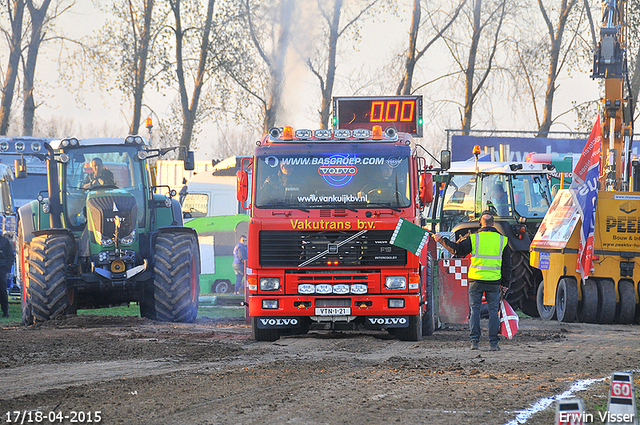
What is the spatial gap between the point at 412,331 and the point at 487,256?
57.9 inches

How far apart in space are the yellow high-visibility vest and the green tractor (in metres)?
4.78

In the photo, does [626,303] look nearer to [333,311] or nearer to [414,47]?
[333,311]

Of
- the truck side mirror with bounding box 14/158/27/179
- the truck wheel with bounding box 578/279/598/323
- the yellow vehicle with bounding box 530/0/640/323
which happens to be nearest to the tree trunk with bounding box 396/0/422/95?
the yellow vehicle with bounding box 530/0/640/323

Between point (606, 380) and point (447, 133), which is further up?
point (447, 133)

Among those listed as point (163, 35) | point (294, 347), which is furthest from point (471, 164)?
point (163, 35)

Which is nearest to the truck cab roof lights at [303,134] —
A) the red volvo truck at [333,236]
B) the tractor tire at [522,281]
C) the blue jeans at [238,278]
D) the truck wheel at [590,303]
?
the red volvo truck at [333,236]

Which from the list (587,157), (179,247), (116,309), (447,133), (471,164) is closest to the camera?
(179,247)

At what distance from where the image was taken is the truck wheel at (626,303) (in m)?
15.1

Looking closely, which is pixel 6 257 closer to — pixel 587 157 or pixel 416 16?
pixel 587 157

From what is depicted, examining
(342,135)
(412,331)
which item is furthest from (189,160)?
(412,331)

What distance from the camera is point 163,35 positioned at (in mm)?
34438

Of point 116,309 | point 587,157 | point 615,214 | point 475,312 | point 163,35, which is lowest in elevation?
point 116,309

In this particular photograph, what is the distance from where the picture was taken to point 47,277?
43.5 feet

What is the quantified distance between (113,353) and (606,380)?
563 cm
